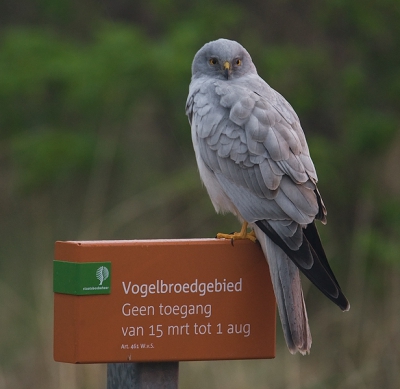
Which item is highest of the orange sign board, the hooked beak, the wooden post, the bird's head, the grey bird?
the bird's head

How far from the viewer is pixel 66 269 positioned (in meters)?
2.50

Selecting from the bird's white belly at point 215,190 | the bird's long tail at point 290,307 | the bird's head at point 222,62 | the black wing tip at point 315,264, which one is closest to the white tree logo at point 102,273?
the bird's long tail at point 290,307

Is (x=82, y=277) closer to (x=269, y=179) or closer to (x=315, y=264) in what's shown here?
(x=315, y=264)

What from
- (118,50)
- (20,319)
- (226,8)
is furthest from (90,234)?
(226,8)

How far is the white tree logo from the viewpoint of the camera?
251 centimetres

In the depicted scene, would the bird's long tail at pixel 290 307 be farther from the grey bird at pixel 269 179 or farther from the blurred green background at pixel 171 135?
the blurred green background at pixel 171 135

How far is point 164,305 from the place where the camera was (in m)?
2.59

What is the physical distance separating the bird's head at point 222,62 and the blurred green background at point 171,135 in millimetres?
2163

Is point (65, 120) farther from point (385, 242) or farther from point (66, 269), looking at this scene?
point (66, 269)

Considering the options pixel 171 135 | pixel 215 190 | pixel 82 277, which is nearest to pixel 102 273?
pixel 82 277

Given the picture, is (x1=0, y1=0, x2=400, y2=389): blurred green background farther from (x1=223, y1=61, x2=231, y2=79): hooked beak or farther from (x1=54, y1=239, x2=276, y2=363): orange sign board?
(x1=54, y1=239, x2=276, y2=363): orange sign board

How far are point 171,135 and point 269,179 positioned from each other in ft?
16.6

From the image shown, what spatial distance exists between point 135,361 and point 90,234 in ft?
12.1

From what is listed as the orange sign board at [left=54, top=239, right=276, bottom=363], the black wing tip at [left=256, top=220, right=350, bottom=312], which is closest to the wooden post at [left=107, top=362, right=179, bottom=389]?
the orange sign board at [left=54, top=239, right=276, bottom=363]
